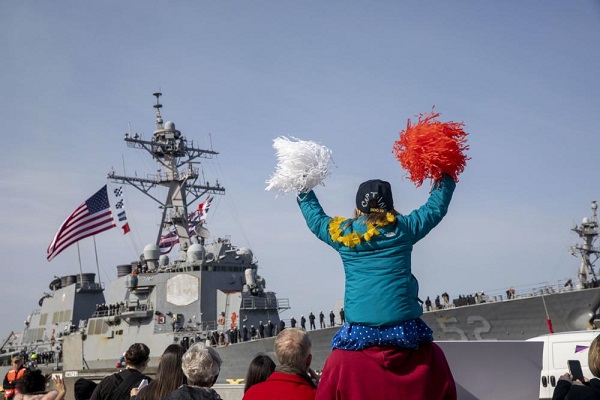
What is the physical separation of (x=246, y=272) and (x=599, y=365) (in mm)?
22178

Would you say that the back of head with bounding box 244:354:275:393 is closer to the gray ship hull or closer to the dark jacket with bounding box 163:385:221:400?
the dark jacket with bounding box 163:385:221:400

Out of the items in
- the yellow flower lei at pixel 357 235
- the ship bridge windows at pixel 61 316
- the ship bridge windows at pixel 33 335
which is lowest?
the yellow flower lei at pixel 357 235

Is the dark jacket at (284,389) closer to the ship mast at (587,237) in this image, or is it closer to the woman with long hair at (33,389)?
the woman with long hair at (33,389)

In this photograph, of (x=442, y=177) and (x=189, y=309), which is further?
(x=189, y=309)

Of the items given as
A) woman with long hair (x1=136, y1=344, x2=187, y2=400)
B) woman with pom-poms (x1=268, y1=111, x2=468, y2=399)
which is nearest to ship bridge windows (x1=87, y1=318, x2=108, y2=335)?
woman with long hair (x1=136, y1=344, x2=187, y2=400)

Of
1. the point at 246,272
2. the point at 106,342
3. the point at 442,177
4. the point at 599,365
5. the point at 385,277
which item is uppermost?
the point at 246,272

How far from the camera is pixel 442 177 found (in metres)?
3.36

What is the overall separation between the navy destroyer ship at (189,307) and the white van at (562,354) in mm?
10226

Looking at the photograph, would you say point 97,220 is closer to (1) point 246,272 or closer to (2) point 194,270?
(2) point 194,270

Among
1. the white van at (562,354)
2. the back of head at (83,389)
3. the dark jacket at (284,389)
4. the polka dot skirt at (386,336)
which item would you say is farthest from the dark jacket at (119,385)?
the white van at (562,354)

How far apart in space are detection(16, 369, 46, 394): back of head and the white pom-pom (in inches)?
96.2

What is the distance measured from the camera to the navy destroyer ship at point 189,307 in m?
17.7

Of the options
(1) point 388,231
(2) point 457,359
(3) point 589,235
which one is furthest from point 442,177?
(3) point 589,235

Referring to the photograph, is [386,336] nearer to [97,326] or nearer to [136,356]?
[136,356]
